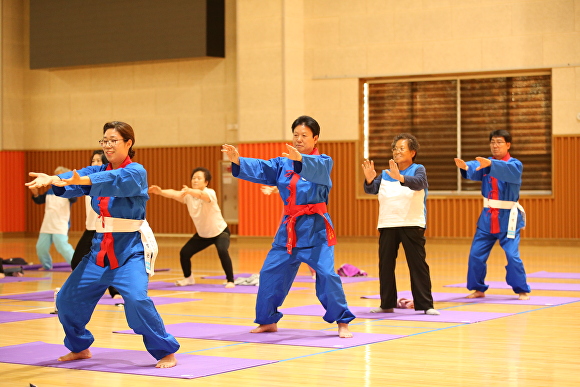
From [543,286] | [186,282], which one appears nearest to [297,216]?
[186,282]

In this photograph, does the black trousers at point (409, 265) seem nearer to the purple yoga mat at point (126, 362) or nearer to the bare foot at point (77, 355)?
the purple yoga mat at point (126, 362)

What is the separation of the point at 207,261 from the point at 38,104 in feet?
30.1

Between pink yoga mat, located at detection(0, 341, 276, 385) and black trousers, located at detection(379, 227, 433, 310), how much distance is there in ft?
8.04

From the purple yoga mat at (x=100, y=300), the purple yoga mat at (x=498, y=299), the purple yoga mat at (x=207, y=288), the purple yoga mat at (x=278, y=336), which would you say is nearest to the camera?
the purple yoga mat at (x=278, y=336)

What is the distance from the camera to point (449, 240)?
16.6 m

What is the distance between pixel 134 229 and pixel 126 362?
0.80m

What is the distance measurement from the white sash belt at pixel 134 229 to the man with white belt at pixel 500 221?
153 inches

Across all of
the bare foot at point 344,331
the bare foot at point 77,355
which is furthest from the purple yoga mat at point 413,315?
the bare foot at point 77,355

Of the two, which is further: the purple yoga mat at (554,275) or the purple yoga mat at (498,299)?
the purple yoga mat at (554,275)

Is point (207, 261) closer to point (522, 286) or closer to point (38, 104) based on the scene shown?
point (522, 286)

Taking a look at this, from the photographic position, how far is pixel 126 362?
16.8 feet

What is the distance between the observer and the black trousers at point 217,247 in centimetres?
979

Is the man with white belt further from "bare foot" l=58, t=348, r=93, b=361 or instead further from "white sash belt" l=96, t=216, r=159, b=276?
"bare foot" l=58, t=348, r=93, b=361

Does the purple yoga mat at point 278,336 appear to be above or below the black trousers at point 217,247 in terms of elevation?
below
